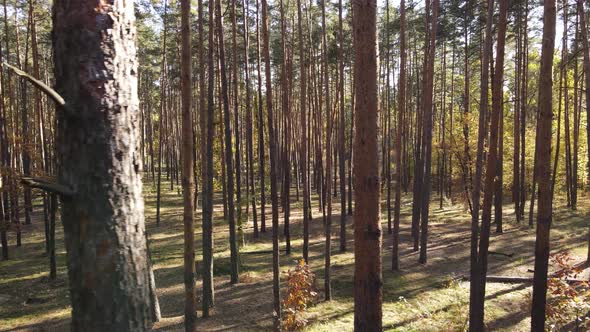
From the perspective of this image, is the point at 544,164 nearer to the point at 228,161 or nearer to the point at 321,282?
the point at 321,282

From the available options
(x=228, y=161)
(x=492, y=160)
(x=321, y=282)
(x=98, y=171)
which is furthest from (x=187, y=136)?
(x=321, y=282)

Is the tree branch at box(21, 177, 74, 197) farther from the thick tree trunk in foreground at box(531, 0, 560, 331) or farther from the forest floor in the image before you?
the forest floor

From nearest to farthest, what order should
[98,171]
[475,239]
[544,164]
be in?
[98,171] < [544,164] < [475,239]

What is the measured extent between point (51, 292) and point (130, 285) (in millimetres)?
13784

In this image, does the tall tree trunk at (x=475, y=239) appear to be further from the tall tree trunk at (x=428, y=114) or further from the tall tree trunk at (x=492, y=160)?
the tall tree trunk at (x=428, y=114)

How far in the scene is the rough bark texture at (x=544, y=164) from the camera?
24.4 feet

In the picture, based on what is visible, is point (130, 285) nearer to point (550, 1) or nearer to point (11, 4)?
point (550, 1)

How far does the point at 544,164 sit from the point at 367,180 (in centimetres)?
→ 499

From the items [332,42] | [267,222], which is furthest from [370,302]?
[267,222]

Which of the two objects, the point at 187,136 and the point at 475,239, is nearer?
the point at 187,136

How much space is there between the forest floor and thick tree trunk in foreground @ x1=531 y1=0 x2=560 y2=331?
8.59ft

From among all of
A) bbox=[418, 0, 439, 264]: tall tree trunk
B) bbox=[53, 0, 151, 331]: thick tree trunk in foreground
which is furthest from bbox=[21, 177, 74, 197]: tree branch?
bbox=[418, 0, 439, 264]: tall tree trunk

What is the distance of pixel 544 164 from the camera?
7.45 metres

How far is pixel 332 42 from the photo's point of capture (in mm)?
18922
